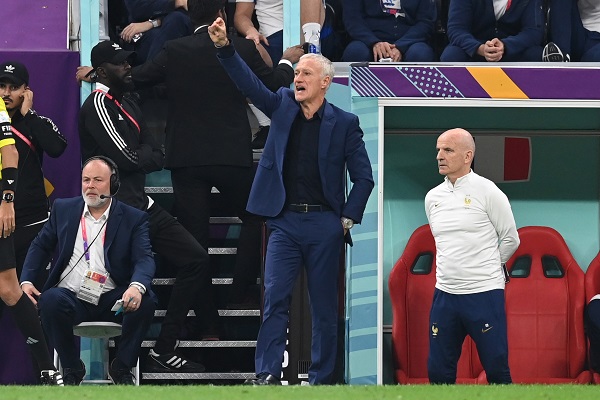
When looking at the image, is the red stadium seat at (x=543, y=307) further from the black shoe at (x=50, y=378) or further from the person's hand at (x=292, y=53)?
the black shoe at (x=50, y=378)

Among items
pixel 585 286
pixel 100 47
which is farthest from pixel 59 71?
pixel 585 286

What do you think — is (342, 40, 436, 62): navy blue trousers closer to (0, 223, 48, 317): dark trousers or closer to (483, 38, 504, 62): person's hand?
(483, 38, 504, 62): person's hand

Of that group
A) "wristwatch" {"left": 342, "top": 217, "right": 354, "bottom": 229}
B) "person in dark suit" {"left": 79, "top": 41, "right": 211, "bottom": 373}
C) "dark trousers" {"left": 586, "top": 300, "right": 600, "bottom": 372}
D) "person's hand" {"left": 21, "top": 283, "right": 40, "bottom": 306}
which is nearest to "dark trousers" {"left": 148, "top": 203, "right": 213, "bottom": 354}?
"person in dark suit" {"left": 79, "top": 41, "right": 211, "bottom": 373}

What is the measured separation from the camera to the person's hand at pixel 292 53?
10031mm

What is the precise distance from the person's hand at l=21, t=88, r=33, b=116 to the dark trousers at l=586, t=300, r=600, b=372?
4.14 metres

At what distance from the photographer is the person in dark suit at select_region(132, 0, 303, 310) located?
9.48m

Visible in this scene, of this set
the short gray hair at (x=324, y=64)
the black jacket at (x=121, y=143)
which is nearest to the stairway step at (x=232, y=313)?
the black jacket at (x=121, y=143)

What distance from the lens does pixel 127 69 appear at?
951 cm

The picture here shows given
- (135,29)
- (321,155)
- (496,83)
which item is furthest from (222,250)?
(496,83)

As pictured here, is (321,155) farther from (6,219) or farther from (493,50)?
(493,50)

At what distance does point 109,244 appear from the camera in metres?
8.95

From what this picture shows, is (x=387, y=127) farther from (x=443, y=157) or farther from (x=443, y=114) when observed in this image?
(x=443, y=157)

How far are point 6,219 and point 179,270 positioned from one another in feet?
4.34

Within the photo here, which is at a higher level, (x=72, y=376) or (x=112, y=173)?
(x=112, y=173)
